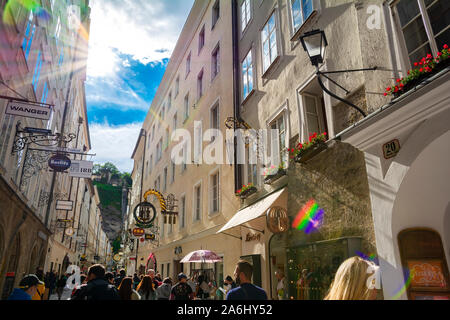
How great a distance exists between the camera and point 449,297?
4.37m

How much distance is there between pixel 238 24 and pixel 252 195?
8623mm

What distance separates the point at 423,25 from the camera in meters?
5.32

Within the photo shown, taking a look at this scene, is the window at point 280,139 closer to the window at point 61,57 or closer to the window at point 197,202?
the window at point 197,202

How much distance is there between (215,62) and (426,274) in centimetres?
1559

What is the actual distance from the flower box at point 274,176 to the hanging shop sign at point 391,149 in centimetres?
384

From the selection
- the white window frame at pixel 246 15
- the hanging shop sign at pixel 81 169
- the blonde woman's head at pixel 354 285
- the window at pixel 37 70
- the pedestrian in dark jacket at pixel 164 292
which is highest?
the white window frame at pixel 246 15

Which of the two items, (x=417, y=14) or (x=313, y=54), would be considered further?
(x=313, y=54)

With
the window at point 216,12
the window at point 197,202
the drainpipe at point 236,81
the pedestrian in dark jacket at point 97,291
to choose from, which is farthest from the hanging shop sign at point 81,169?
the pedestrian in dark jacket at point 97,291

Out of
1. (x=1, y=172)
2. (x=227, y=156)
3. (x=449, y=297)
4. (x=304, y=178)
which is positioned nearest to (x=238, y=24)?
(x=227, y=156)

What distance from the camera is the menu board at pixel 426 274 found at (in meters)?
4.52

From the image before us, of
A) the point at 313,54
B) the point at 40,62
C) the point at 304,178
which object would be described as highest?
the point at 40,62

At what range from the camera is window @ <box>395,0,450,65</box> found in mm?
4965

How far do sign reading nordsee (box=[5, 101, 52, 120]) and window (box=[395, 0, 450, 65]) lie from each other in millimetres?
9857

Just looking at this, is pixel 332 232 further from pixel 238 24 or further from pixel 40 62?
pixel 40 62
